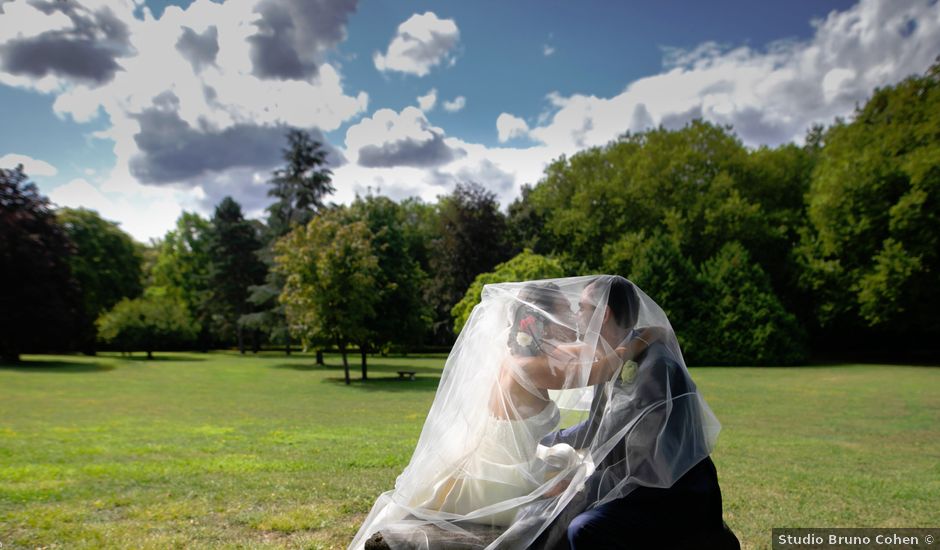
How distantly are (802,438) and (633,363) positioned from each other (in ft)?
37.7

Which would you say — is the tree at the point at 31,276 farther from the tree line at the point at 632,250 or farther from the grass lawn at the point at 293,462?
the grass lawn at the point at 293,462

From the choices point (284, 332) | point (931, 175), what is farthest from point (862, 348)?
point (284, 332)

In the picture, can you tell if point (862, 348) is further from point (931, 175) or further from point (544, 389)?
point (544, 389)

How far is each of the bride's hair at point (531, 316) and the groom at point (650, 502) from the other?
0.68m

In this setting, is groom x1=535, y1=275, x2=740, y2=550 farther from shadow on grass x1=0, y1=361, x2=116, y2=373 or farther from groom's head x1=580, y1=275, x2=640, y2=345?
shadow on grass x1=0, y1=361, x2=116, y2=373

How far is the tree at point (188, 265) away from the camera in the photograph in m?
66.4

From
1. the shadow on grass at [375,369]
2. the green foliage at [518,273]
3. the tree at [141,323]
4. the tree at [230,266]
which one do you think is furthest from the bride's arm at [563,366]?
the tree at [230,266]

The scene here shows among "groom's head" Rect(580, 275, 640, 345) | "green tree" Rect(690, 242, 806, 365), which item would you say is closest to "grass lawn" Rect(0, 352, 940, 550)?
"groom's head" Rect(580, 275, 640, 345)

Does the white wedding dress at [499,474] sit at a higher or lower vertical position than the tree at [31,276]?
lower

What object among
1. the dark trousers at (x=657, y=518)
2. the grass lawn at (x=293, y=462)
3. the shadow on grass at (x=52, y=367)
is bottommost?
the shadow on grass at (x=52, y=367)

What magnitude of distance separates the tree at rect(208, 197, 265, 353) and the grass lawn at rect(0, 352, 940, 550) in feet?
116

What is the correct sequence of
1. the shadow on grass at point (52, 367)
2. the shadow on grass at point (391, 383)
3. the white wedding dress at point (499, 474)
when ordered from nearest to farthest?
Result: 1. the white wedding dress at point (499, 474)
2. the shadow on grass at point (391, 383)
3. the shadow on grass at point (52, 367)

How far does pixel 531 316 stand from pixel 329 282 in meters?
24.0

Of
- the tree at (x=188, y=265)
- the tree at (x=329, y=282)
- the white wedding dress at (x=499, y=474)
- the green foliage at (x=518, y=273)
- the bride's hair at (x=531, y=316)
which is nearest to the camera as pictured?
the white wedding dress at (x=499, y=474)
